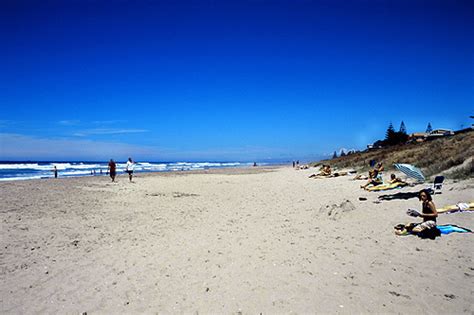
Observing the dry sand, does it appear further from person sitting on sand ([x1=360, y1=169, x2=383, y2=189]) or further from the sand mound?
person sitting on sand ([x1=360, y1=169, x2=383, y2=189])

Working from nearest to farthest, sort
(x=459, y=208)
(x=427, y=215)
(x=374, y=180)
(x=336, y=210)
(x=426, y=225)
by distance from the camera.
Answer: (x=426, y=225) → (x=427, y=215) → (x=459, y=208) → (x=336, y=210) → (x=374, y=180)

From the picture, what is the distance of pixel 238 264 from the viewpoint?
17.2 feet

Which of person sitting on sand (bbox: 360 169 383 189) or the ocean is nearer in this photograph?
person sitting on sand (bbox: 360 169 383 189)

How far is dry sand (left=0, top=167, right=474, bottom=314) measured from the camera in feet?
13.0

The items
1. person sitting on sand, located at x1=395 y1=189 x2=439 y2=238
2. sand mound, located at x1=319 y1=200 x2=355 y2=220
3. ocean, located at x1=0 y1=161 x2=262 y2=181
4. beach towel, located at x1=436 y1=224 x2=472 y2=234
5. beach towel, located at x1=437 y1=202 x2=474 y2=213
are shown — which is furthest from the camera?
ocean, located at x1=0 y1=161 x2=262 y2=181

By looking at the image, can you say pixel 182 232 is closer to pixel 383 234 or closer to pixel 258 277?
pixel 258 277

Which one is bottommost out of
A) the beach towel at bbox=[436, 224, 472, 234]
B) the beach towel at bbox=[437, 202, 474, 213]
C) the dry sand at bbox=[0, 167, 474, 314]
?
the dry sand at bbox=[0, 167, 474, 314]

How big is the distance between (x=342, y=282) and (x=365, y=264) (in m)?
0.88

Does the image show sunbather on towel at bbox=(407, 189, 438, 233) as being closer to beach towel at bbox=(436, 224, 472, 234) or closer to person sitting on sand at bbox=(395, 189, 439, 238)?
person sitting on sand at bbox=(395, 189, 439, 238)

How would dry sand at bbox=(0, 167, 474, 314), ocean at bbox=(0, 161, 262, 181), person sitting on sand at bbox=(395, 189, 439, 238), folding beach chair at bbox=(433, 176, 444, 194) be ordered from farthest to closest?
1. ocean at bbox=(0, 161, 262, 181)
2. folding beach chair at bbox=(433, 176, 444, 194)
3. person sitting on sand at bbox=(395, 189, 439, 238)
4. dry sand at bbox=(0, 167, 474, 314)

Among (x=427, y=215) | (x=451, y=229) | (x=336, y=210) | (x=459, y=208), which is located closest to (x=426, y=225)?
(x=427, y=215)

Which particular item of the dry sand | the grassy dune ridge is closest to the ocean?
the dry sand

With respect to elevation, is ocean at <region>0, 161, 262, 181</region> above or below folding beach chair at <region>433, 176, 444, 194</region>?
above

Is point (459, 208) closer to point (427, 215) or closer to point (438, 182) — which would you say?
point (427, 215)
